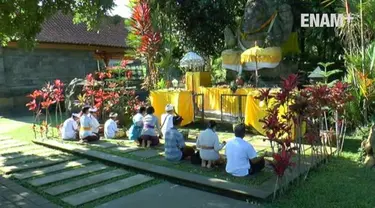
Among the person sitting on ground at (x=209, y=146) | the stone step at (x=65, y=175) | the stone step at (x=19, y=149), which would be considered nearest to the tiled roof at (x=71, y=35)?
the stone step at (x=19, y=149)

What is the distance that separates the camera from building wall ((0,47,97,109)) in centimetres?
1744

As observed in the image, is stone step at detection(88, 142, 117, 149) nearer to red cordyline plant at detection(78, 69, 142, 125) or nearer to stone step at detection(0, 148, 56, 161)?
stone step at detection(0, 148, 56, 161)

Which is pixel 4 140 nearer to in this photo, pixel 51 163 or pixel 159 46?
pixel 51 163

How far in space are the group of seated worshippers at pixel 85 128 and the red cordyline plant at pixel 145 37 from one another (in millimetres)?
5177

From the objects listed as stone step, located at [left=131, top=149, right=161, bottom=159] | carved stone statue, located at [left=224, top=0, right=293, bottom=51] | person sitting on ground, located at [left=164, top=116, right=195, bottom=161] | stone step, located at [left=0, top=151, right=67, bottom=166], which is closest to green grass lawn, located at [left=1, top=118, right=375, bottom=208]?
person sitting on ground, located at [left=164, top=116, right=195, bottom=161]

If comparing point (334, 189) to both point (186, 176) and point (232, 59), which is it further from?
point (232, 59)

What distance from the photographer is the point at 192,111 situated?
36.7 feet

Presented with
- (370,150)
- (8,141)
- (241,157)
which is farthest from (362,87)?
(8,141)

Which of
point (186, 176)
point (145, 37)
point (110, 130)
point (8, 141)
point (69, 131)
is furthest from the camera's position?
point (145, 37)

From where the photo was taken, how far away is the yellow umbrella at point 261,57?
12.1m

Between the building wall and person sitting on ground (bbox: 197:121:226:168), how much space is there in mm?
13180

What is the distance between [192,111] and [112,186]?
554 centimetres

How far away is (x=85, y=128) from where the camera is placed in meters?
9.29

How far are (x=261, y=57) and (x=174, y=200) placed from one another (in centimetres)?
786
